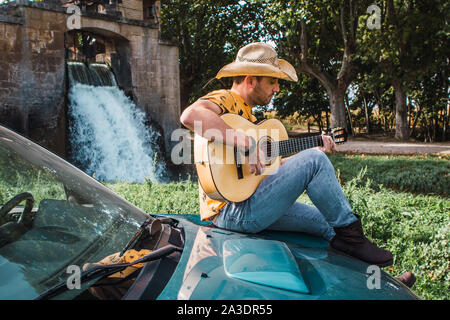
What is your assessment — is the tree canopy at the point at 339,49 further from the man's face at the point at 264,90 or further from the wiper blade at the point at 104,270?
the wiper blade at the point at 104,270

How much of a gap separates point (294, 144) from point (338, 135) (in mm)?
365

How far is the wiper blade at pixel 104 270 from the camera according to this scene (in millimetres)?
1308

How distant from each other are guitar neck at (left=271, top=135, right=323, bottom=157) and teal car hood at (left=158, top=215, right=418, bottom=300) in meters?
0.96

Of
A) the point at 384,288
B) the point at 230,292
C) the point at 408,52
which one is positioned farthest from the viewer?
the point at 408,52

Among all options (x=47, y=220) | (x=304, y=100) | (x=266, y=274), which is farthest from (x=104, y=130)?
(x=304, y=100)

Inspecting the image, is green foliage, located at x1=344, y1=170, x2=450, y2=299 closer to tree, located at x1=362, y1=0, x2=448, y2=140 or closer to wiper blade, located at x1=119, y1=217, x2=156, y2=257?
wiper blade, located at x1=119, y1=217, x2=156, y2=257

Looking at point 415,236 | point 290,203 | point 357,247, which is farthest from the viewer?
point 415,236

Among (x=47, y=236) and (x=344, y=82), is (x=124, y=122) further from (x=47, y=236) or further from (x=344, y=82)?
(x=47, y=236)

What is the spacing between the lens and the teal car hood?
1.36m

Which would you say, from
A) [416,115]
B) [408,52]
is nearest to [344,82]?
[408,52]

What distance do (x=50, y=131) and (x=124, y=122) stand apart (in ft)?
9.56

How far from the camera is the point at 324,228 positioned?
246 centimetres

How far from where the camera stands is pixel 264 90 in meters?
2.93

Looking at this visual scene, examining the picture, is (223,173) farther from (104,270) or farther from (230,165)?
(104,270)
